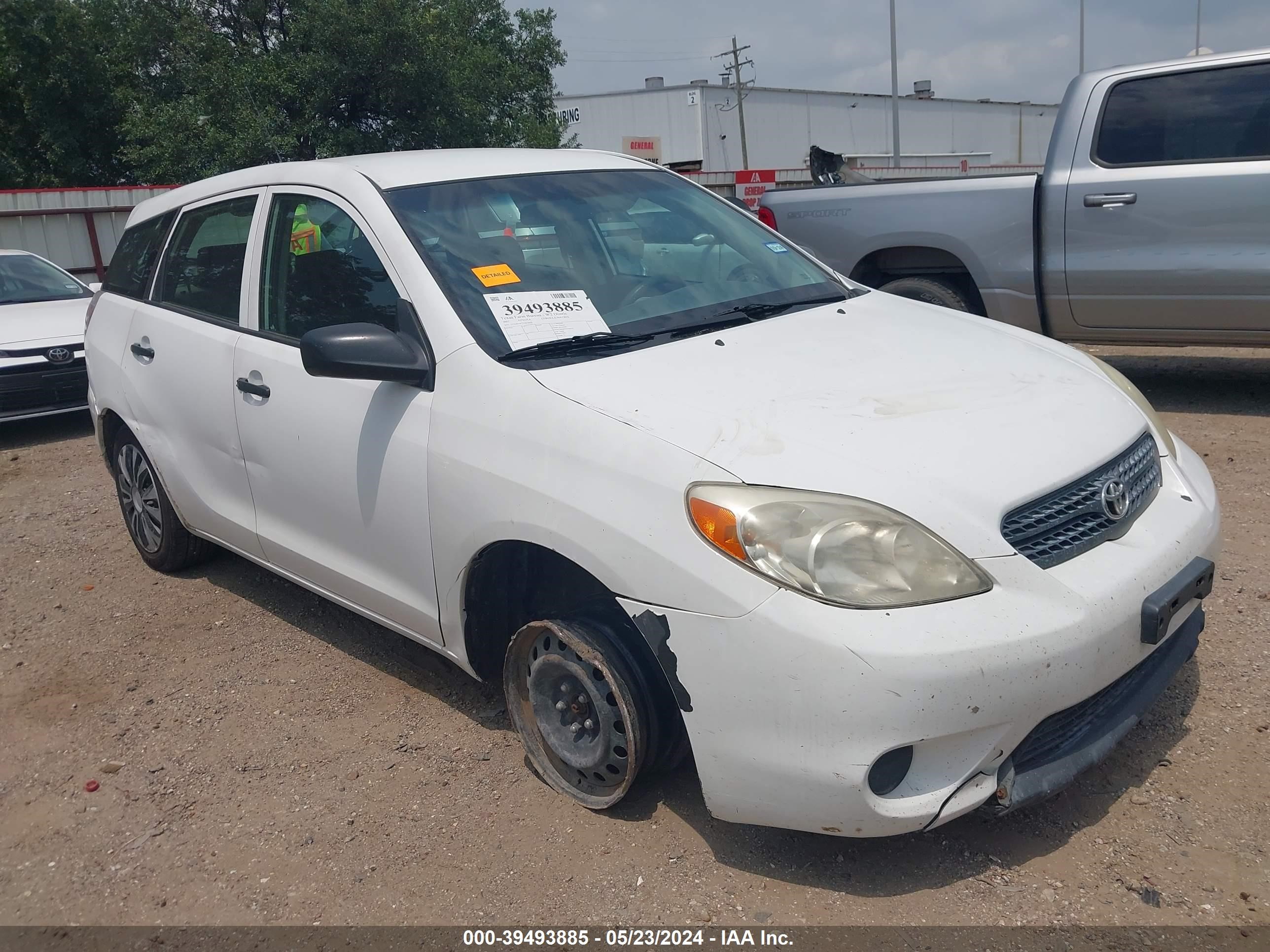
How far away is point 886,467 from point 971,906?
1005 mm

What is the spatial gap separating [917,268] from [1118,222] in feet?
4.15

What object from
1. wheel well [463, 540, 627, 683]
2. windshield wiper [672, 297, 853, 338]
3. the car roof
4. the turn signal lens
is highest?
the car roof

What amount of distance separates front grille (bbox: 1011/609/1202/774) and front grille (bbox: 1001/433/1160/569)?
324mm

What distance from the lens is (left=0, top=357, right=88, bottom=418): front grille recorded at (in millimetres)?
7984

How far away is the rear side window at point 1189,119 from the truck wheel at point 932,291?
1138mm

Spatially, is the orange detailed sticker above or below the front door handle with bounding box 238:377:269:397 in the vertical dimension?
above

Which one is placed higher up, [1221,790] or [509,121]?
[509,121]

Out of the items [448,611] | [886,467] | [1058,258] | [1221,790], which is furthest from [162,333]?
[1058,258]

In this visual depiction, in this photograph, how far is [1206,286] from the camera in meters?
6.16

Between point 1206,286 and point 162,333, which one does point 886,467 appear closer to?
point 162,333

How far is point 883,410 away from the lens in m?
2.67

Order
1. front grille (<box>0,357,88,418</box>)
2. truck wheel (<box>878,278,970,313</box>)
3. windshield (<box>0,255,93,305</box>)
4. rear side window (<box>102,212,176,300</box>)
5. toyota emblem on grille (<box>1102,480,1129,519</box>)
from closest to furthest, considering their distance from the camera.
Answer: toyota emblem on grille (<box>1102,480,1129,519</box>), rear side window (<box>102,212,176,300</box>), truck wheel (<box>878,278,970,313</box>), front grille (<box>0,357,88,418</box>), windshield (<box>0,255,93,305</box>)

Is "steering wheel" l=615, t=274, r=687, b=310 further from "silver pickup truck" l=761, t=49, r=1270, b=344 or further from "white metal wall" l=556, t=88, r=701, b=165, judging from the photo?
"white metal wall" l=556, t=88, r=701, b=165

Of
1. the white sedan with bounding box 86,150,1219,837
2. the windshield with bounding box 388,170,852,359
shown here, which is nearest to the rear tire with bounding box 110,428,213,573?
the white sedan with bounding box 86,150,1219,837
